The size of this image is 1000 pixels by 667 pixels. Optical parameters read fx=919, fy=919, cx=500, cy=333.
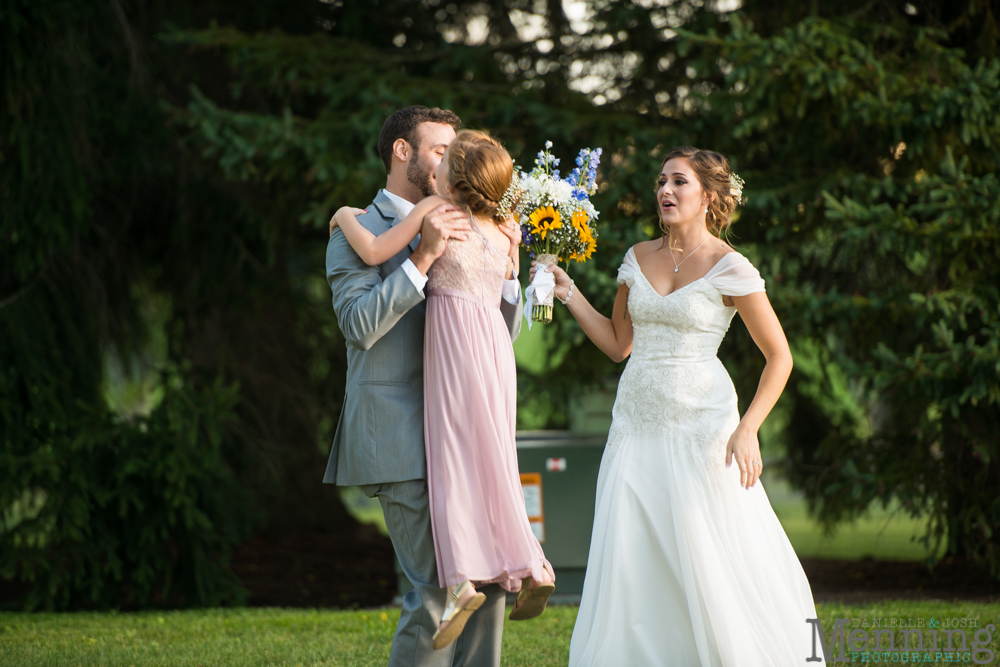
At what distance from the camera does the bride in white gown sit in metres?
3.27

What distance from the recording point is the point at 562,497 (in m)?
6.86

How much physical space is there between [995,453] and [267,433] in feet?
20.9

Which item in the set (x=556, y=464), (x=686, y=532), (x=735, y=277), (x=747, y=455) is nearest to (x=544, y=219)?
(x=735, y=277)

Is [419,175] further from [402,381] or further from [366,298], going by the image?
[402,381]

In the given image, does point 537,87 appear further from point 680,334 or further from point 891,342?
point 680,334

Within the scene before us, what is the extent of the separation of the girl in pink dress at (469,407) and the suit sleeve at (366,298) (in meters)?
0.08

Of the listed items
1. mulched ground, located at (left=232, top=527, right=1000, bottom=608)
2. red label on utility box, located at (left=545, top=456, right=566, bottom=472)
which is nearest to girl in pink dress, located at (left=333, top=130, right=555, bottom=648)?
red label on utility box, located at (left=545, top=456, right=566, bottom=472)

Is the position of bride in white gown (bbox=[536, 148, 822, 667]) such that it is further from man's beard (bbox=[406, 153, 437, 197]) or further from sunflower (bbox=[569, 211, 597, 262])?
man's beard (bbox=[406, 153, 437, 197])

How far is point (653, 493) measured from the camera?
11.2 feet

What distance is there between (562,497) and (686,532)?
3591mm

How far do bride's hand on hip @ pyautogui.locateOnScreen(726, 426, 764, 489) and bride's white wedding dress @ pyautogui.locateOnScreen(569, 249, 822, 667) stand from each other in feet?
0.40

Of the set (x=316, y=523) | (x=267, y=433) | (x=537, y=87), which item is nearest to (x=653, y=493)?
(x=537, y=87)

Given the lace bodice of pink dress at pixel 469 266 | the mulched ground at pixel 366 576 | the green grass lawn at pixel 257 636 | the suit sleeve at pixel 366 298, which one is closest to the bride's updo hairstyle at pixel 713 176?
the lace bodice of pink dress at pixel 469 266

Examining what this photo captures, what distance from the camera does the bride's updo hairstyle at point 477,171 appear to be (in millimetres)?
2867
